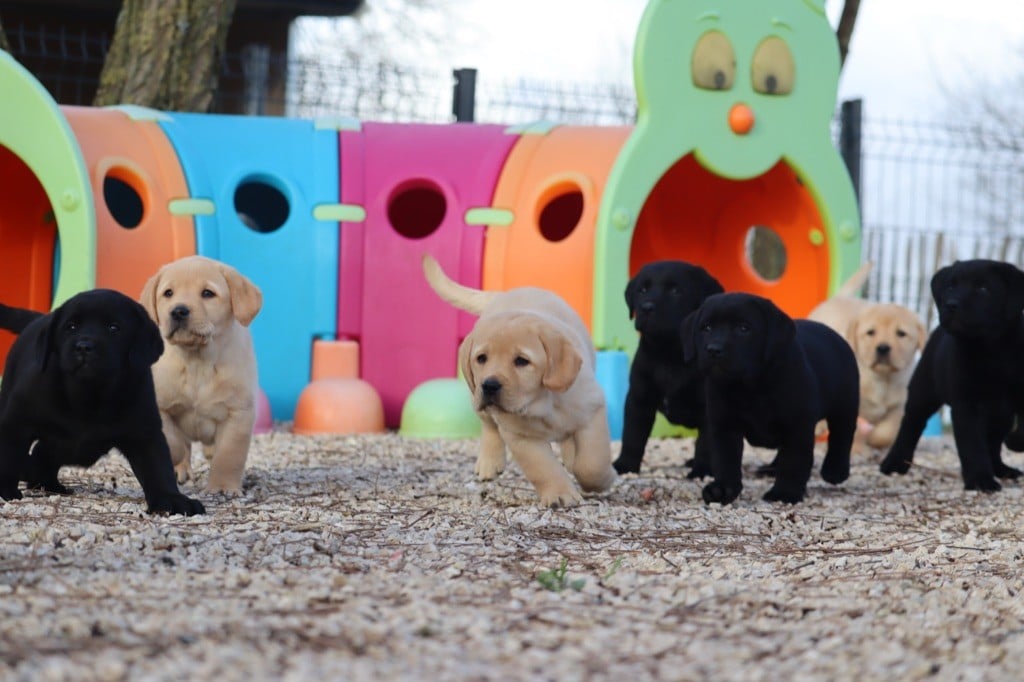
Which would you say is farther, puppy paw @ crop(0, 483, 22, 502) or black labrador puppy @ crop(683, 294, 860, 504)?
black labrador puppy @ crop(683, 294, 860, 504)

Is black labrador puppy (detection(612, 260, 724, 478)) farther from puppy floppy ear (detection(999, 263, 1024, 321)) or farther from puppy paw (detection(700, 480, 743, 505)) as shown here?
puppy floppy ear (detection(999, 263, 1024, 321))

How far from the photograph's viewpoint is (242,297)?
5.81m

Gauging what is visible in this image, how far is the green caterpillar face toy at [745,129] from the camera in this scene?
31.0ft

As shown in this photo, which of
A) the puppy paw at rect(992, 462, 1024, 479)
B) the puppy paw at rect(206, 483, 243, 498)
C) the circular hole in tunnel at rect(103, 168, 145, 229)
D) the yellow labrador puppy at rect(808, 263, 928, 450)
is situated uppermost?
the circular hole in tunnel at rect(103, 168, 145, 229)

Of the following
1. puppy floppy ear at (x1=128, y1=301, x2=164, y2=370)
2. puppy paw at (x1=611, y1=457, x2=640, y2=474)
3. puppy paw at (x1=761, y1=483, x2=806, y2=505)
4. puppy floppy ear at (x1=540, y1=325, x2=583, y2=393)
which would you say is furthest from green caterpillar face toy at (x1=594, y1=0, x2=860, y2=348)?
puppy floppy ear at (x1=128, y1=301, x2=164, y2=370)

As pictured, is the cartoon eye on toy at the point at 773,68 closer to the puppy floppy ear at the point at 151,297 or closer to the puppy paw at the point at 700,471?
the puppy paw at the point at 700,471

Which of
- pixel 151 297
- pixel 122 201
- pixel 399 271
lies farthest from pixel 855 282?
pixel 122 201

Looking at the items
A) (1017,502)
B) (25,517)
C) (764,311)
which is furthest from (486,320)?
(1017,502)

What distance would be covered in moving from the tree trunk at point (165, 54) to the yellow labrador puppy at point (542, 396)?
6.58 meters

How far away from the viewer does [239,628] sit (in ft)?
10.1

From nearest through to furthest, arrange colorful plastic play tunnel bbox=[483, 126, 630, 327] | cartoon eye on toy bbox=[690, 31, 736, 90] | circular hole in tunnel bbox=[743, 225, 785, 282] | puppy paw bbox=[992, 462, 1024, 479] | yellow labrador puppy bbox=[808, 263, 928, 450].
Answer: puppy paw bbox=[992, 462, 1024, 479]
yellow labrador puppy bbox=[808, 263, 928, 450]
cartoon eye on toy bbox=[690, 31, 736, 90]
colorful plastic play tunnel bbox=[483, 126, 630, 327]
circular hole in tunnel bbox=[743, 225, 785, 282]

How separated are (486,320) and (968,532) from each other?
2007 mm

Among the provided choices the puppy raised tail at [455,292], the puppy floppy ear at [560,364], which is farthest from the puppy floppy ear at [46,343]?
the puppy raised tail at [455,292]

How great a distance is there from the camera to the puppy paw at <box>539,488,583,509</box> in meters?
5.50
